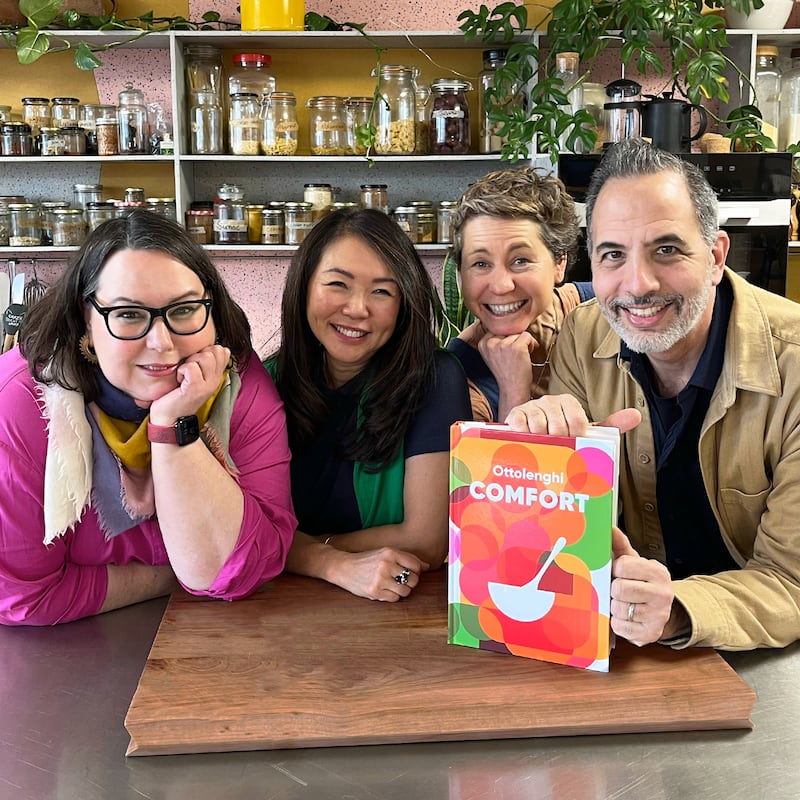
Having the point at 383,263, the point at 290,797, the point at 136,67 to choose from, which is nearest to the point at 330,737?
the point at 290,797

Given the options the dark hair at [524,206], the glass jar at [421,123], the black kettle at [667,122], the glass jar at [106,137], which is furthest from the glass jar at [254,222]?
the dark hair at [524,206]

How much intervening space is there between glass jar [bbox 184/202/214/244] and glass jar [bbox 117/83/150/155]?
27 cm

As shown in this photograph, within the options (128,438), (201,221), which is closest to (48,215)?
(201,221)

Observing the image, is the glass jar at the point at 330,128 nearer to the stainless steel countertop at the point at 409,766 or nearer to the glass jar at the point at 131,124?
the glass jar at the point at 131,124

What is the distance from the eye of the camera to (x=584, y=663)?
3.22 ft

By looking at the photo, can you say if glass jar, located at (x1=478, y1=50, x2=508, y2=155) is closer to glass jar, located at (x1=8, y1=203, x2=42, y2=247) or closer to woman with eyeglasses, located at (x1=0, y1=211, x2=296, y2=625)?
glass jar, located at (x1=8, y1=203, x2=42, y2=247)

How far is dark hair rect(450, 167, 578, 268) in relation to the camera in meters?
1.73

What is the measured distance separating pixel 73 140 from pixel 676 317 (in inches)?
101

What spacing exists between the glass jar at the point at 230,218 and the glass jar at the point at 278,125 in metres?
0.18

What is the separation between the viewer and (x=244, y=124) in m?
3.19

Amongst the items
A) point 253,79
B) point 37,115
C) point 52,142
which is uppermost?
point 253,79

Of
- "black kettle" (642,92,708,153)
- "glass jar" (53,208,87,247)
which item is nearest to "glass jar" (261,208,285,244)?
"glass jar" (53,208,87,247)

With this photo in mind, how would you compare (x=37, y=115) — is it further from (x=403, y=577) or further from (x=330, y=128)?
(x=403, y=577)

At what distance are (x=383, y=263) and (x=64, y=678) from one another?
0.73 meters
